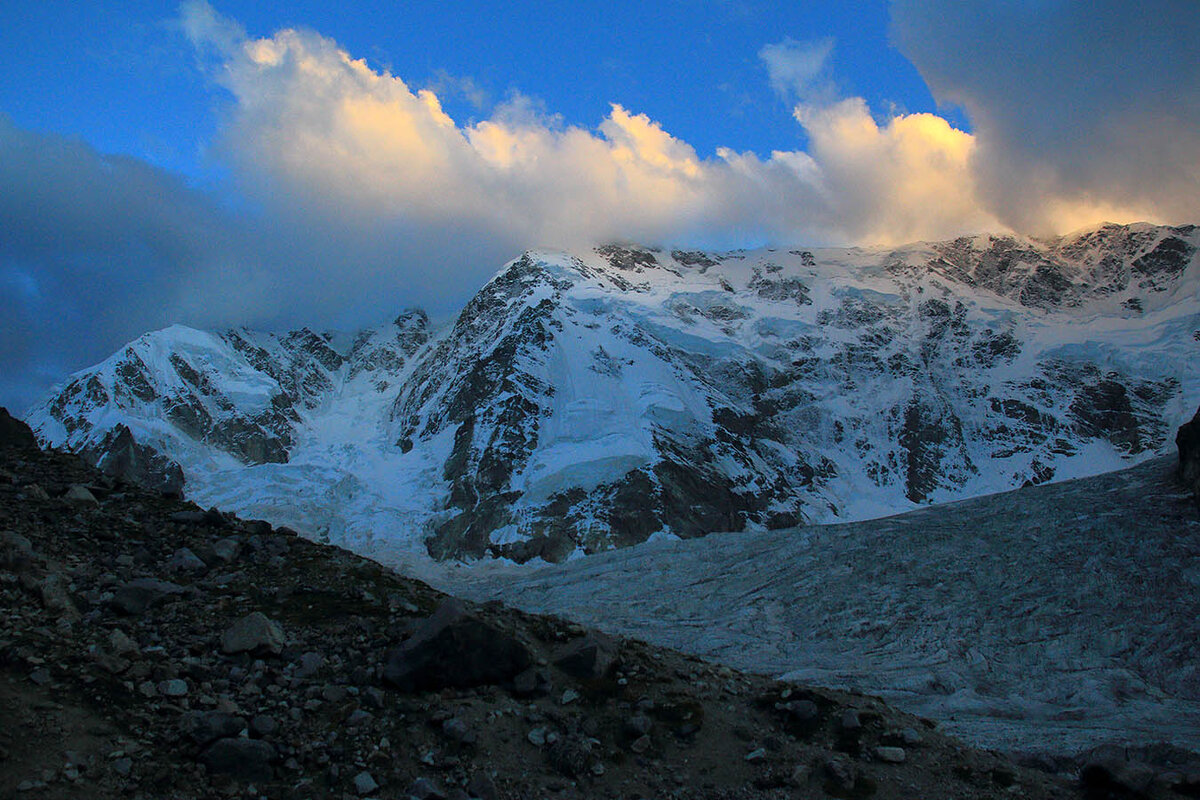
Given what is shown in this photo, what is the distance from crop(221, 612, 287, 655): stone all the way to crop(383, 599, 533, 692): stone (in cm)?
217

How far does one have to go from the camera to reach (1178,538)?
198 feet

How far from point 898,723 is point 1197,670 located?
42.1 meters

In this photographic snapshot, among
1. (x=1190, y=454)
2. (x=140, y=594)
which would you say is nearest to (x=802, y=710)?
(x=140, y=594)

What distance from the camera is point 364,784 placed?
39.4ft

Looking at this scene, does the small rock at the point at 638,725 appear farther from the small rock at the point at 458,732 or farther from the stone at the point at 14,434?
the stone at the point at 14,434

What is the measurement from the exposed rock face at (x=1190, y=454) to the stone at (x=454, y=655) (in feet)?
237

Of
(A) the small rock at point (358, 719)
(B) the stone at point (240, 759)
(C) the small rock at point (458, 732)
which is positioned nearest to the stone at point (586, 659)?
(C) the small rock at point (458, 732)

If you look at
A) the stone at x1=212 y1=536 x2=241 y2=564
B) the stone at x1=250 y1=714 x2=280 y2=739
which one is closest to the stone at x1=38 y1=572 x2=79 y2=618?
the stone at x1=212 y1=536 x2=241 y2=564

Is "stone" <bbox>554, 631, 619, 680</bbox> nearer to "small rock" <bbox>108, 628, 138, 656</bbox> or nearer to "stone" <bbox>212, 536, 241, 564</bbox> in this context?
"small rock" <bbox>108, 628, 138, 656</bbox>

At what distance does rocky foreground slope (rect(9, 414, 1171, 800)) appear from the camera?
11594mm

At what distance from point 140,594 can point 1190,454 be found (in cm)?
8219

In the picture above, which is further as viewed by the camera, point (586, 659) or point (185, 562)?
point (185, 562)

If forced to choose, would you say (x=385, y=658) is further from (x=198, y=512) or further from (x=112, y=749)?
(x=198, y=512)

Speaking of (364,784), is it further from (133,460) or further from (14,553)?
(133,460)
